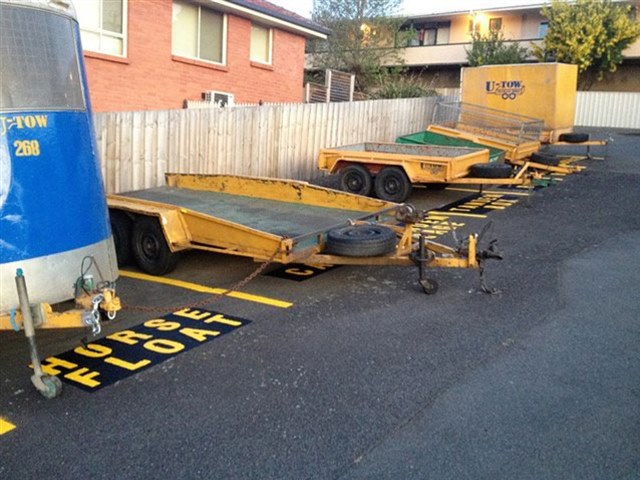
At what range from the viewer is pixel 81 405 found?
445 cm

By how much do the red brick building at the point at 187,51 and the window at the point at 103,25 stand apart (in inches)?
0.9

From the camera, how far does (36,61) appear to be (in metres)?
4.54

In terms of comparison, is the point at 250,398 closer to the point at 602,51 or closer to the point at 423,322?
the point at 423,322

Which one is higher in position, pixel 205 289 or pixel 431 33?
pixel 431 33

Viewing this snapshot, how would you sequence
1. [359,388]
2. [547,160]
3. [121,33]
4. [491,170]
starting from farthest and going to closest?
[121,33]
[547,160]
[491,170]
[359,388]

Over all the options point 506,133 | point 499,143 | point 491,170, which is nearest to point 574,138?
point 506,133

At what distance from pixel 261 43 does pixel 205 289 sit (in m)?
15.0

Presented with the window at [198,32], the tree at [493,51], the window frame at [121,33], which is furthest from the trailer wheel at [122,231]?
the tree at [493,51]

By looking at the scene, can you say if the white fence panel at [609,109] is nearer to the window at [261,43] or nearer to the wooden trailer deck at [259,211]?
the window at [261,43]

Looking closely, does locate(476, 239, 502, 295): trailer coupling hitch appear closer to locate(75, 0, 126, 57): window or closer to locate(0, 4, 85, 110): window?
locate(0, 4, 85, 110): window

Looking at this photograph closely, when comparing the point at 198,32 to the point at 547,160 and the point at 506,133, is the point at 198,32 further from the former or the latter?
the point at 547,160

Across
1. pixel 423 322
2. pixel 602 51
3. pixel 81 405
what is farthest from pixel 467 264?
pixel 602 51

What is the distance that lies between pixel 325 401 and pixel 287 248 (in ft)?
7.73

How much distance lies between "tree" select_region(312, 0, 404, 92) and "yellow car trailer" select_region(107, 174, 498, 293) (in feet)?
93.8
